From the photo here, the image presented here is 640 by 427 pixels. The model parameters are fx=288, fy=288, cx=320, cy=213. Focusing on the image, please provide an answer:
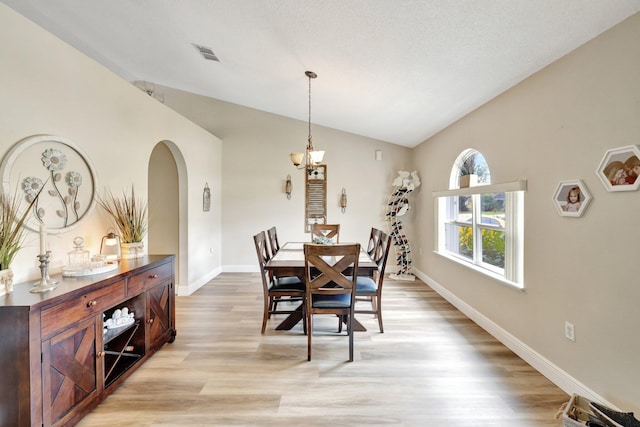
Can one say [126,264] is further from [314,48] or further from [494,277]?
[494,277]

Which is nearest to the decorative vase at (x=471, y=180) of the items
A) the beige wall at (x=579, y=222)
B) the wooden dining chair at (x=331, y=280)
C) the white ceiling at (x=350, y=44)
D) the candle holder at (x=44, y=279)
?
the beige wall at (x=579, y=222)

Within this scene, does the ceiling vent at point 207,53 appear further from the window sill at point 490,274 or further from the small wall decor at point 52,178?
the window sill at point 490,274

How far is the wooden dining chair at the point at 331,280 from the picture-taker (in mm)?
2369

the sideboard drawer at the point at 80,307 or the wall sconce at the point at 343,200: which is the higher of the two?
the wall sconce at the point at 343,200

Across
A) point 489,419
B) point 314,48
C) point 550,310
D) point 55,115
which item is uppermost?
point 314,48

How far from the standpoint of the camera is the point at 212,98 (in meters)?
5.27

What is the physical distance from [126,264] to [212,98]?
3900 millimetres

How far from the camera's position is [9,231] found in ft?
5.30

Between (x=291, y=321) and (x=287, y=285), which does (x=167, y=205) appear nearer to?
(x=287, y=285)

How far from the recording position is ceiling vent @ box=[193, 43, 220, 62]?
10.8 feet

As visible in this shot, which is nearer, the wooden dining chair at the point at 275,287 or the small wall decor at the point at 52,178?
the small wall decor at the point at 52,178

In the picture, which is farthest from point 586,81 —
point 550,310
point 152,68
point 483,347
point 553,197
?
point 152,68

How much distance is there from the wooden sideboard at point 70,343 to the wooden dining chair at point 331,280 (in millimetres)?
1311

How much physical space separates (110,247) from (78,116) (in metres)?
1.05
